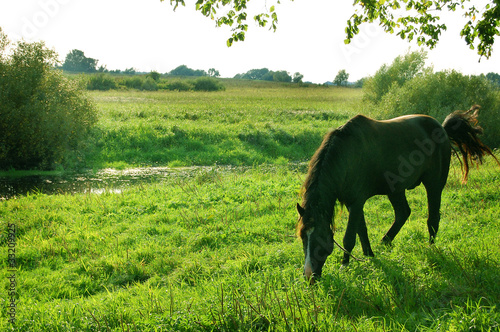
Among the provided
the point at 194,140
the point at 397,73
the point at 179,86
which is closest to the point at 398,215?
the point at 194,140

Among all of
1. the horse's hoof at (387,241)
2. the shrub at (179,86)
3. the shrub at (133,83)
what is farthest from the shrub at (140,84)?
the horse's hoof at (387,241)

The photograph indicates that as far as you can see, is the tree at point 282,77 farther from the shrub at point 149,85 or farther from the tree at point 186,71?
the shrub at point 149,85

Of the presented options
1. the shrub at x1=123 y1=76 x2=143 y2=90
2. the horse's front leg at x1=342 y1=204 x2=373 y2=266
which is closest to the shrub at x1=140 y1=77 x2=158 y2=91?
the shrub at x1=123 y1=76 x2=143 y2=90

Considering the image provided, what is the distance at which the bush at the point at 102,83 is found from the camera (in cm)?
5466

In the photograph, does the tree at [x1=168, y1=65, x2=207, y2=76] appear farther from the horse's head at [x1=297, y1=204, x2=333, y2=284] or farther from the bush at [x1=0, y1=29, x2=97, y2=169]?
the horse's head at [x1=297, y1=204, x2=333, y2=284]

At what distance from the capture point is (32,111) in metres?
15.8

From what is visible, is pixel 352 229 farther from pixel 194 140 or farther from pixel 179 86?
pixel 179 86

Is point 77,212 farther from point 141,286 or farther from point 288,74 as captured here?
point 288,74

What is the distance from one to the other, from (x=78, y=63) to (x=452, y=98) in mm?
82259

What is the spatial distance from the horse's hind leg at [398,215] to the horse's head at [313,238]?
208cm

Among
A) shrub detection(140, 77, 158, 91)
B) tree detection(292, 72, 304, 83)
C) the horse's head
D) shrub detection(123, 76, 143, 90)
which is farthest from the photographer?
tree detection(292, 72, 304, 83)

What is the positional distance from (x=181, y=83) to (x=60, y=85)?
1764 inches

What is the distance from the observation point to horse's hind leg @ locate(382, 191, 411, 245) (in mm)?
5855

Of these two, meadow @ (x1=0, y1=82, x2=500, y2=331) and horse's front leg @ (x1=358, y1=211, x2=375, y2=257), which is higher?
horse's front leg @ (x1=358, y1=211, x2=375, y2=257)
